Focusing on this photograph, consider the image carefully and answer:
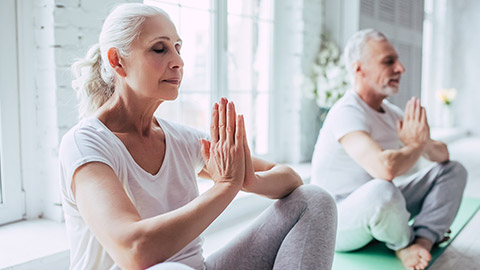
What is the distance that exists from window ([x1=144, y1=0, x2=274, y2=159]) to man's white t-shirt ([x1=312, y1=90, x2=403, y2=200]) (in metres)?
1.12

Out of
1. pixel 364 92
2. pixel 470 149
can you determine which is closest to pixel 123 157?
pixel 364 92

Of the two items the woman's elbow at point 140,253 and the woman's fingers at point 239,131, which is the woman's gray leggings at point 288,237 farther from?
the woman's elbow at point 140,253

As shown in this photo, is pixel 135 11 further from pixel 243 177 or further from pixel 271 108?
pixel 271 108

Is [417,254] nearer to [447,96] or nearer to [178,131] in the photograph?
[178,131]

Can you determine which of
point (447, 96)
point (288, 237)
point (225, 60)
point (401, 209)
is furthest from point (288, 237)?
point (447, 96)

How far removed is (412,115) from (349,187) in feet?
1.60

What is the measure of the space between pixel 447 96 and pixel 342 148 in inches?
246

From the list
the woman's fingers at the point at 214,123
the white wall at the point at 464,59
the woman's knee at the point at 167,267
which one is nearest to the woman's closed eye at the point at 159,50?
the woman's fingers at the point at 214,123

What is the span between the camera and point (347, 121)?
2.34m

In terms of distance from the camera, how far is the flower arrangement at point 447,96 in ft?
25.7

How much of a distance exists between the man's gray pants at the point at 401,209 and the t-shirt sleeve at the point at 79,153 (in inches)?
53.1

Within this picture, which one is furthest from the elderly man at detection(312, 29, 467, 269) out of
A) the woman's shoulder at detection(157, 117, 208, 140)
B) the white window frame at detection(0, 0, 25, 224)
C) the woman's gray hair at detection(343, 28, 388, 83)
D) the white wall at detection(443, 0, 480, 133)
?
the white wall at detection(443, 0, 480, 133)

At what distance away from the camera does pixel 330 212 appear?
4.97ft

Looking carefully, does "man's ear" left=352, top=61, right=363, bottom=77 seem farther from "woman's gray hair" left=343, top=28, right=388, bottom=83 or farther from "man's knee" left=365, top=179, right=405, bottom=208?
"man's knee" left=365, top=179, right=405, bottom=208
